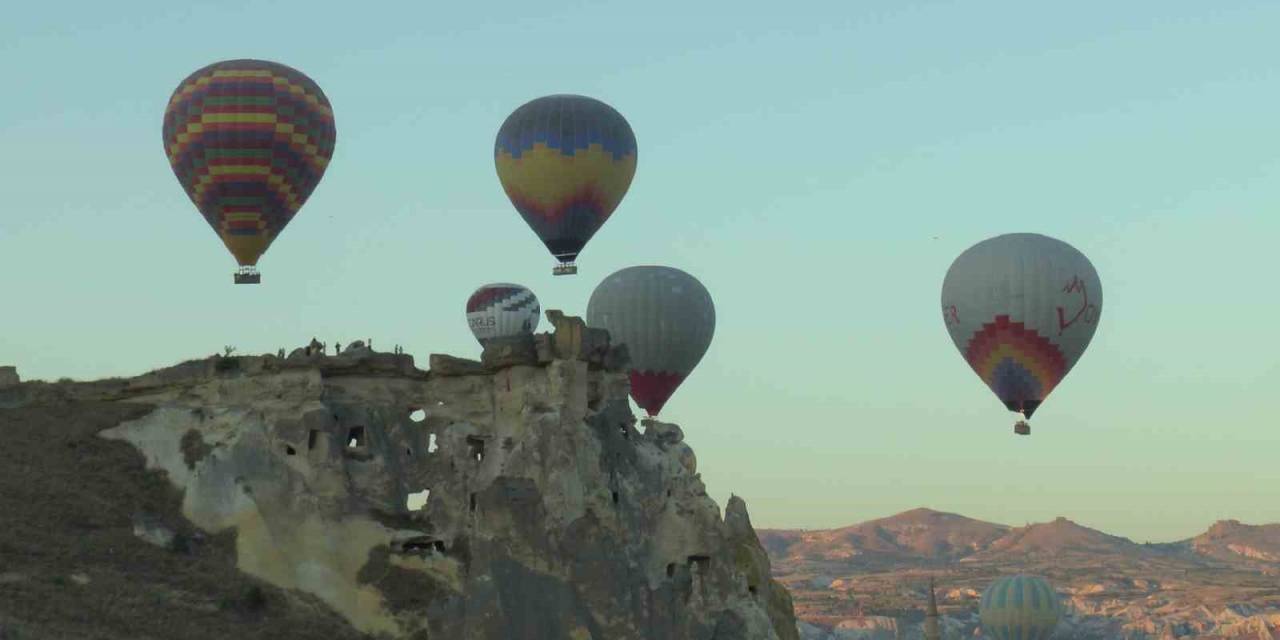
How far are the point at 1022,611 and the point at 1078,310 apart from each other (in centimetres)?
4549

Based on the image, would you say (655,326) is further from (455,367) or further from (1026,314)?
(455,367)

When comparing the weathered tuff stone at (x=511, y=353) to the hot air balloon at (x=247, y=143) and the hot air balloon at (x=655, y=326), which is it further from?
the hot air balloon at (x=655, y=326)

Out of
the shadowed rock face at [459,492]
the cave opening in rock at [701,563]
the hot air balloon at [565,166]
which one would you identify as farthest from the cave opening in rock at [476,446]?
the hot air balloon at [565,166]

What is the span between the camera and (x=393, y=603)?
157 feet

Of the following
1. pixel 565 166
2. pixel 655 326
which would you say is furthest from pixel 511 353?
pixel 655 326

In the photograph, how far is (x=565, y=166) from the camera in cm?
→ 6431

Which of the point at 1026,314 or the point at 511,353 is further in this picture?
the point at 1026,314

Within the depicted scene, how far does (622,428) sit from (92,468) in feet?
41.9

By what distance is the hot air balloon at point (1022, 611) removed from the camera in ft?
355

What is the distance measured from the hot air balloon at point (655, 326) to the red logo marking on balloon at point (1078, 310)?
11.8 meters

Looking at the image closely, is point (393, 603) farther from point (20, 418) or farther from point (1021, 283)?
point (1021, 283)

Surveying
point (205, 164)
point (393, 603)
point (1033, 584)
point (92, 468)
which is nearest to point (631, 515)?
point (393, 603)

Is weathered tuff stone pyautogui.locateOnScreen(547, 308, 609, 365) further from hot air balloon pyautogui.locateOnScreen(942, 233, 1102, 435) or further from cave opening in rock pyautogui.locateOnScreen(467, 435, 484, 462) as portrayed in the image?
hot air balloon pyautogui.locateOnScreen(942, 233, 1102, 435)

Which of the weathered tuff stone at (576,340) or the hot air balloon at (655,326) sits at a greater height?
the hot air balloon at (655,326)
